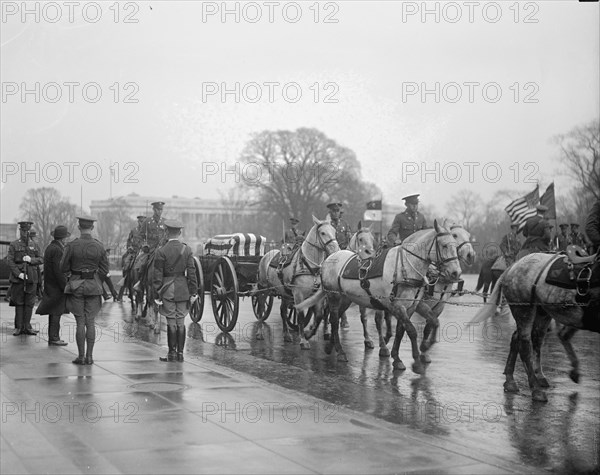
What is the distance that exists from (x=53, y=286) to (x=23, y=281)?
194 centimetres

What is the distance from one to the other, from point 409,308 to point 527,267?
241 cm

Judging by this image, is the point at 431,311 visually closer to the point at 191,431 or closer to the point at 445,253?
the point at 445,253

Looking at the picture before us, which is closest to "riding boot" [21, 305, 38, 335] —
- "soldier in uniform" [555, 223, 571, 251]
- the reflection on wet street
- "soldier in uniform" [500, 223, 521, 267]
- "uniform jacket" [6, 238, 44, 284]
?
"uniform jacket" [6, 238, 44, 284]

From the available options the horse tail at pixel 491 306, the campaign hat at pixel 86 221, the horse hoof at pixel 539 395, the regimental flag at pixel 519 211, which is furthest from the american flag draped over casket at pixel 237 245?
the horse hoof at pixel 539 395

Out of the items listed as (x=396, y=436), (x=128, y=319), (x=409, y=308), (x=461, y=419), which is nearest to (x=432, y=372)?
(x=409, y=308)

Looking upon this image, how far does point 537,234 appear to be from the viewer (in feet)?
41.1

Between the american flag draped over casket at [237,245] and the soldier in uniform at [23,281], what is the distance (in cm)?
396

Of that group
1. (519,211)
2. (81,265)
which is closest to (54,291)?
(81,265)

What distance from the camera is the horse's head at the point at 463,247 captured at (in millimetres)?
11922

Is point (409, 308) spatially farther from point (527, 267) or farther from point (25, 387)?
point (25, 387)

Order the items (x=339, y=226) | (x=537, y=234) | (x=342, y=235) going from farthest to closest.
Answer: (x=339, y=226)
(x=342, y=235)
(x=537, y=234)

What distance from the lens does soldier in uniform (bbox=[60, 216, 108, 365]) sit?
11.4m

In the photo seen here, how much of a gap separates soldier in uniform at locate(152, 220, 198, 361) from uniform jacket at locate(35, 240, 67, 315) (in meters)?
2.38

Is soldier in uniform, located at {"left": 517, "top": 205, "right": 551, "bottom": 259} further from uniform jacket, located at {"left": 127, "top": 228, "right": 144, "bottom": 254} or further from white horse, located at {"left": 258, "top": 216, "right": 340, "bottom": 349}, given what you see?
uniform jacket, located at {"left": 127, "top": 228, "right": 144, "bottom": 254}
